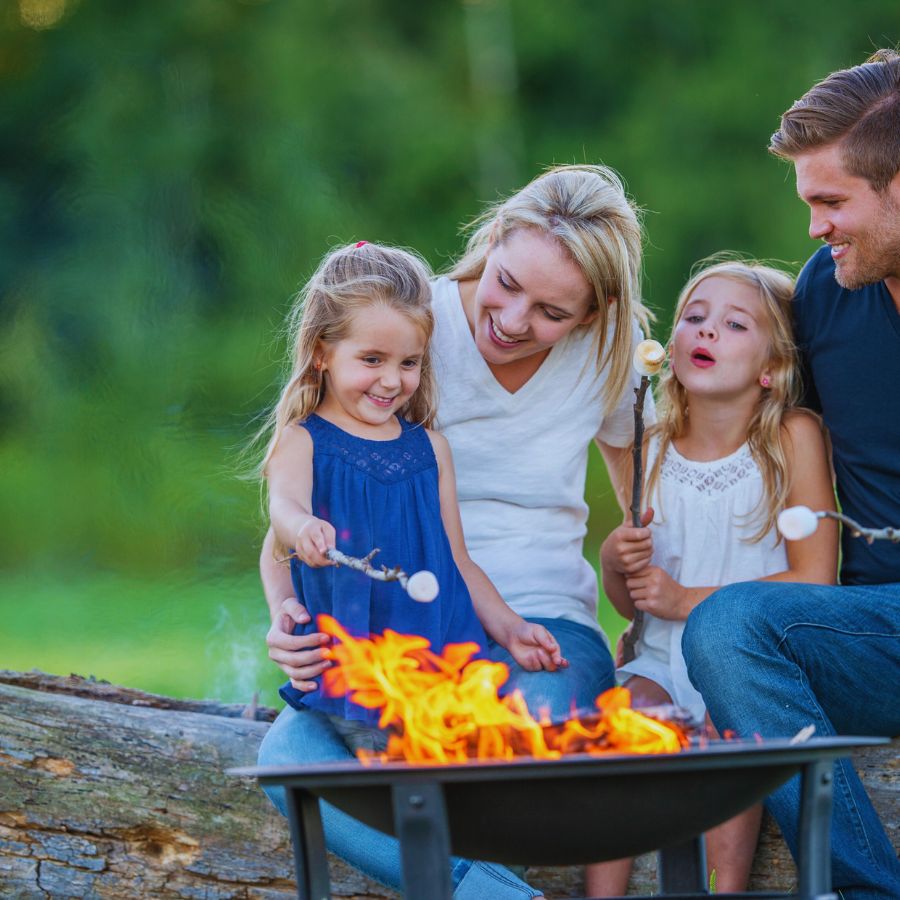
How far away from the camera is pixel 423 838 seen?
143 centimetres

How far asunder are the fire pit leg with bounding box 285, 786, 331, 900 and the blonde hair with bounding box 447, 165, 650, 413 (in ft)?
3.49

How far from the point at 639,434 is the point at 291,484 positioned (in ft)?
2.22

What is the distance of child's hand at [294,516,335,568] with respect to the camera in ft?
5.75

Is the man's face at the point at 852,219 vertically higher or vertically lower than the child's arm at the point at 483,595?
higher

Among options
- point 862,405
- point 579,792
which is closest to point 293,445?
point 579,792

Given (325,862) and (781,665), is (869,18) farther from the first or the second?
(325,862)

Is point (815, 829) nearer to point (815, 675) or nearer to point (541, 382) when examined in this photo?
point (815, 675)

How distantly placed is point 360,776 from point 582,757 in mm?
241

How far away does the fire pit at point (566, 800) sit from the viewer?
1396 mm

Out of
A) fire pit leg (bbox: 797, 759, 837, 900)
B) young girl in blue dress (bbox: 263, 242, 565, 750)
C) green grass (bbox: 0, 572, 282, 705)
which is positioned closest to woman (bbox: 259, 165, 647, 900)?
young girl in blue dress (bbox: 263, 242, 565, 750)

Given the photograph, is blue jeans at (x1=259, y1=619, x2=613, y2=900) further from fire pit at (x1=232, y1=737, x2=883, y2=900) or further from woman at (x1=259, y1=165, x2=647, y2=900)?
fire pit at (x1=232, y1=737, x2=883, y2=900)

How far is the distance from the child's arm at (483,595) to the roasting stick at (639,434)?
1.03ft

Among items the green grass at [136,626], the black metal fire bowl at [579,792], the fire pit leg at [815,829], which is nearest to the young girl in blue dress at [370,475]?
the black metal fire bowl at [579,792]

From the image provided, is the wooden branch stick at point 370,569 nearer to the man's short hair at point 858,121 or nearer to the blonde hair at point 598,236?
the blonde hair at point 598,236
